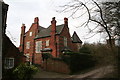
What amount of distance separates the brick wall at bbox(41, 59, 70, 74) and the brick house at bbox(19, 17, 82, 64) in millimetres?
3746

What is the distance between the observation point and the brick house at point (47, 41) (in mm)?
26281

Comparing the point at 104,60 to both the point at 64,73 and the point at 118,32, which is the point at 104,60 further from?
the point at 64,73

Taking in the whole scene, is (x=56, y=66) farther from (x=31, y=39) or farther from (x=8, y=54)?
(x=31, y=39)

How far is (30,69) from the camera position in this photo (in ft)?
39.5

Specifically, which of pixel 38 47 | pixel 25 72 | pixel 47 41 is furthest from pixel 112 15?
pixel 38 47

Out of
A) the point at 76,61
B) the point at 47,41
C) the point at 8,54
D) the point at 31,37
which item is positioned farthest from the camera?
the point at 31,37

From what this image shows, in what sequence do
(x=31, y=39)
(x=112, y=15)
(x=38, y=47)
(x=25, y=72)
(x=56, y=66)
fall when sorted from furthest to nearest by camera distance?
(x=31, y=39) → (x=38, y=47) → (x=56, y=66) → (x=25, y=72) → (x=112, y=15)

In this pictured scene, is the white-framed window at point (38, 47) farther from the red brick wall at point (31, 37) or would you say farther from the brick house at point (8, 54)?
the brick house at point (8, 54)

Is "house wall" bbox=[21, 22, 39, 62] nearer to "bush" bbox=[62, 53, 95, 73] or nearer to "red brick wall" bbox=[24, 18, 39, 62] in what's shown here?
"red brick wall" bbox=[24, 18, 39, 62]

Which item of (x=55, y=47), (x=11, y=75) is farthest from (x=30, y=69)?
(x=55, y=47)

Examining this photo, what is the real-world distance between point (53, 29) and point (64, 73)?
10.7 metres

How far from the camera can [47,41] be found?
28.0 meters

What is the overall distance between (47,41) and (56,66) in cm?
863

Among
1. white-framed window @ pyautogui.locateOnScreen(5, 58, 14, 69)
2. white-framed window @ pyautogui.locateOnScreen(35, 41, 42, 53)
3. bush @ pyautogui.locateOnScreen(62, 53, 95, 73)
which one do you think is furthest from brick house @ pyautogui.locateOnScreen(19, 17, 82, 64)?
white-framed window @ pyautogui.locateOnScreen(5, 58, 14, 69)
